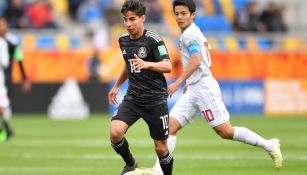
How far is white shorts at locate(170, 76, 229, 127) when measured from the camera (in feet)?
37.0

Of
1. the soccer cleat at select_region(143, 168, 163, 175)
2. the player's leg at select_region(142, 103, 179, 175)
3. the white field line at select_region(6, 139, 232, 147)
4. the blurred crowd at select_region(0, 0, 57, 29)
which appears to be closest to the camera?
the player's leg at select_region(142, 103, 179, 175)

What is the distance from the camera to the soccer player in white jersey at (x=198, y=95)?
1098cm

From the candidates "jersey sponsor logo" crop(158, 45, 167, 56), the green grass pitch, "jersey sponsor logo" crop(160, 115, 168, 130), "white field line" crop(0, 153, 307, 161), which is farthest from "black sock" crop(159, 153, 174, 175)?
"white field line" crop(0, 153, 307, 161)

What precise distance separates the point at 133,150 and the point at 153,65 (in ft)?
19.6

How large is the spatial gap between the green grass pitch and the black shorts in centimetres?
152

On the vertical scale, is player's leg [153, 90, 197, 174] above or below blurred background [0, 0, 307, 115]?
above

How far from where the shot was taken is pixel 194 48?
10883mm

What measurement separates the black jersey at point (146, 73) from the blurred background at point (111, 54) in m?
14.3

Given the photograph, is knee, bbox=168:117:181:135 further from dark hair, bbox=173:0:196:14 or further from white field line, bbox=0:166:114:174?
dark hair, bbox=173:0:196:14

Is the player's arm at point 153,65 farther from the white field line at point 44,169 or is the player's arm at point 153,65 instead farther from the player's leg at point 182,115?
the white field line at point 44,169

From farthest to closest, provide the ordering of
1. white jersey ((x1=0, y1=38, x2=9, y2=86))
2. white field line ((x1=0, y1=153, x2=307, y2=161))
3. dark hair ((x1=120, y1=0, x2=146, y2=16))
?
white jersey ((x1=0, y1=38, x2=9, y2=86)) < white field line ((x1=0, y1=153, x2=307, y2=161)) < dark hair ((x1=120, y1=0, x2=146, y2=16))

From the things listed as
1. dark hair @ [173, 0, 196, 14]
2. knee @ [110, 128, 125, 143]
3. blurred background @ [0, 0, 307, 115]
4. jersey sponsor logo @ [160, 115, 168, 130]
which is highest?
dark hair @ [173, 0, 196, 14]

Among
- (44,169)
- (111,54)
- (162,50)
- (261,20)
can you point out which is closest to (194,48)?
(162,50)

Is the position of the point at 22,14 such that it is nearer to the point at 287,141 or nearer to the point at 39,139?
the point at 39,139
